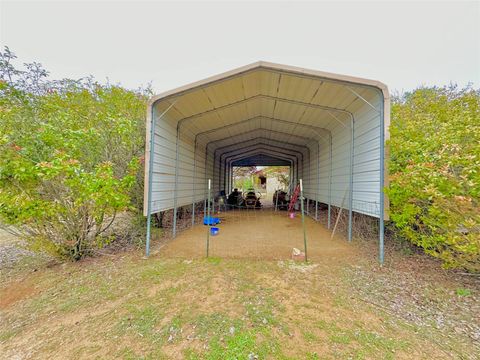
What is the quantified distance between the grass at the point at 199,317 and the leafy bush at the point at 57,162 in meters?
0.74

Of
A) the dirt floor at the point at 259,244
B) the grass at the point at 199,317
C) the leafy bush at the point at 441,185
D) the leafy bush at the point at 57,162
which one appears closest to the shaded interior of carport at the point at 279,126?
the leafy bush at the point at 441,185

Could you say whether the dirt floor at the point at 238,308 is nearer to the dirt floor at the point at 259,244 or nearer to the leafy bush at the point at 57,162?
the dirt floor at the point at 259,244

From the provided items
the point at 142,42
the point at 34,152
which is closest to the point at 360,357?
the point at 34,152

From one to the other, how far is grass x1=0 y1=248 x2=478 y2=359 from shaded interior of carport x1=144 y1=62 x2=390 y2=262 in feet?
4.48

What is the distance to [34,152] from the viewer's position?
3.21 metres

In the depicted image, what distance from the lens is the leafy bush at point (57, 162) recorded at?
3.05 m

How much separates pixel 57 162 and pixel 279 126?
255 inches

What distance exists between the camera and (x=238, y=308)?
248cm

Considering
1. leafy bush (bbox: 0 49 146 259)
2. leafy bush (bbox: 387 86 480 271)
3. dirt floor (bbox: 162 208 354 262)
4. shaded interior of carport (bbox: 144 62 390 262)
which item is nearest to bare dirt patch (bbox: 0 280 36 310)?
leafy bush (bbox: 0 49 146 259)

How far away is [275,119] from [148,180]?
→ 4.65 meters

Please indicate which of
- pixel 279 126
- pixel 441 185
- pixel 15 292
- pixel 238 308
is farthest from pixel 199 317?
pixel 279 126

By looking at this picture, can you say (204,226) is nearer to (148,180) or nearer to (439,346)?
(148,180)

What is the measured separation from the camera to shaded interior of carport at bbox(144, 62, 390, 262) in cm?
408

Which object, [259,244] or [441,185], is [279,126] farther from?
[441,185]
